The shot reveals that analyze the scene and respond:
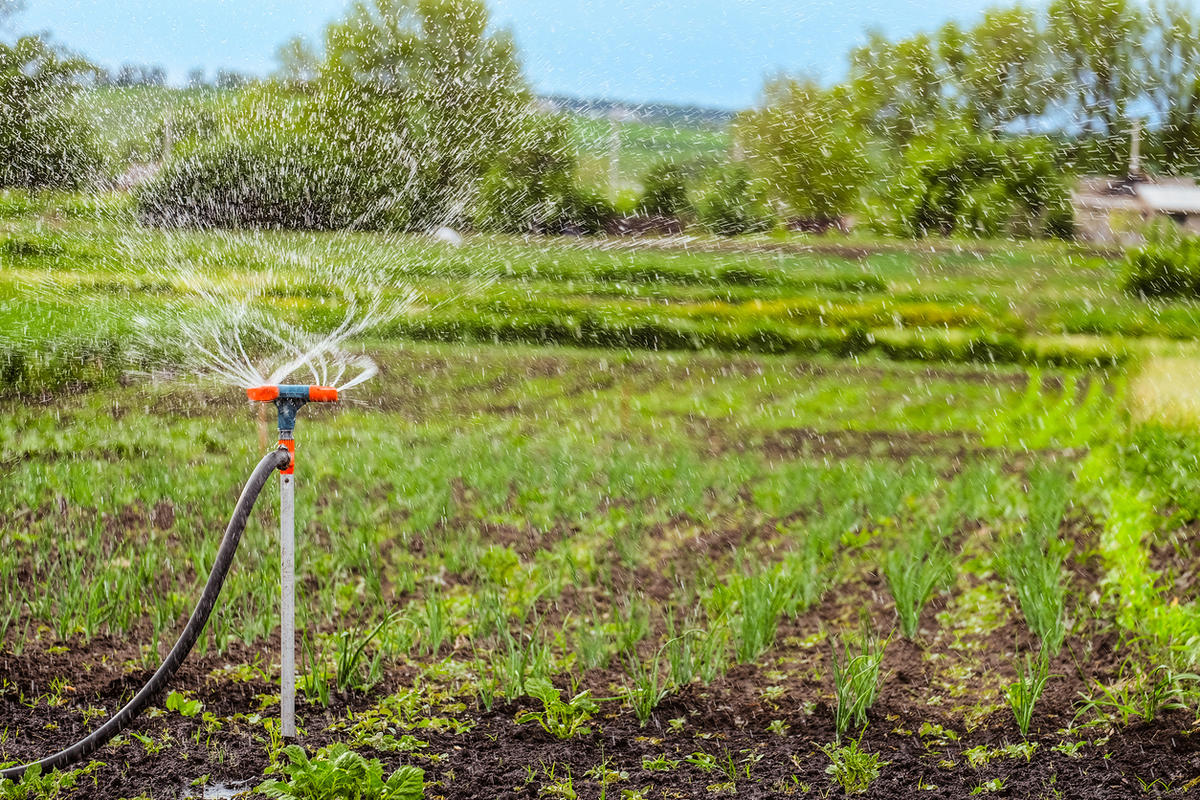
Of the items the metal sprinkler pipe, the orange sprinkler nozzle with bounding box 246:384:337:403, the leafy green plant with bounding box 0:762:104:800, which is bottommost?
the leafy green plant with bounding box 0:762:104:800

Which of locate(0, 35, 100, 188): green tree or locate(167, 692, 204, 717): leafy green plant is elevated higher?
locate(0, 35, 100, 188): green tree

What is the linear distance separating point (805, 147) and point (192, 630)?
4.99m

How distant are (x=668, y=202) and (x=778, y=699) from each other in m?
3.77

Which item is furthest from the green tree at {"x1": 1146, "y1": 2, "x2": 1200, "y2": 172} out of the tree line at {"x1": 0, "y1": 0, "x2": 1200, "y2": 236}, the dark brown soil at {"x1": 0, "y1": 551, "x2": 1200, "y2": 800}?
the dark brown soil at {"x1": 0, "y1": 551, "x2": 1200, "y2": 800}

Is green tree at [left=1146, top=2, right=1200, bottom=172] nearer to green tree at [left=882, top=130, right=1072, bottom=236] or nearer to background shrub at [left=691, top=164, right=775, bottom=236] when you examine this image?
green tree at [left=882, top=130, right=1072, bottom=236]

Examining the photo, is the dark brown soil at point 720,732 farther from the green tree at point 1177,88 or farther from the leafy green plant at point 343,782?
the green tree at point 1177,88

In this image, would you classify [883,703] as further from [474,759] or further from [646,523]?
[646,523]

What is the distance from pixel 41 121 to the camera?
25.5ft

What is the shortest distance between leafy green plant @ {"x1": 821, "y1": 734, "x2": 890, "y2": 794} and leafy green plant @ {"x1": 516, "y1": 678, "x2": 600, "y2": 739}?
30.6 inches

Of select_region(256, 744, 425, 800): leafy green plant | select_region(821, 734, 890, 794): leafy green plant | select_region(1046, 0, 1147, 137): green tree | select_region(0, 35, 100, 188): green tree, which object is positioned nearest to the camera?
select_region(256, 744, 425, 800): leafy green plant

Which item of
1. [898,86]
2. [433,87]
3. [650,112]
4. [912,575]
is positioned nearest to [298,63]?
[433,87]

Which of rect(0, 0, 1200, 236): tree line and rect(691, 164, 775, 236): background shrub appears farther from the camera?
rect(691, 164, 775, 236): background shrub

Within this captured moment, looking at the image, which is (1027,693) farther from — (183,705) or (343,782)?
(183,705)

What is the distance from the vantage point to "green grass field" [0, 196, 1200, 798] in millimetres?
3303
